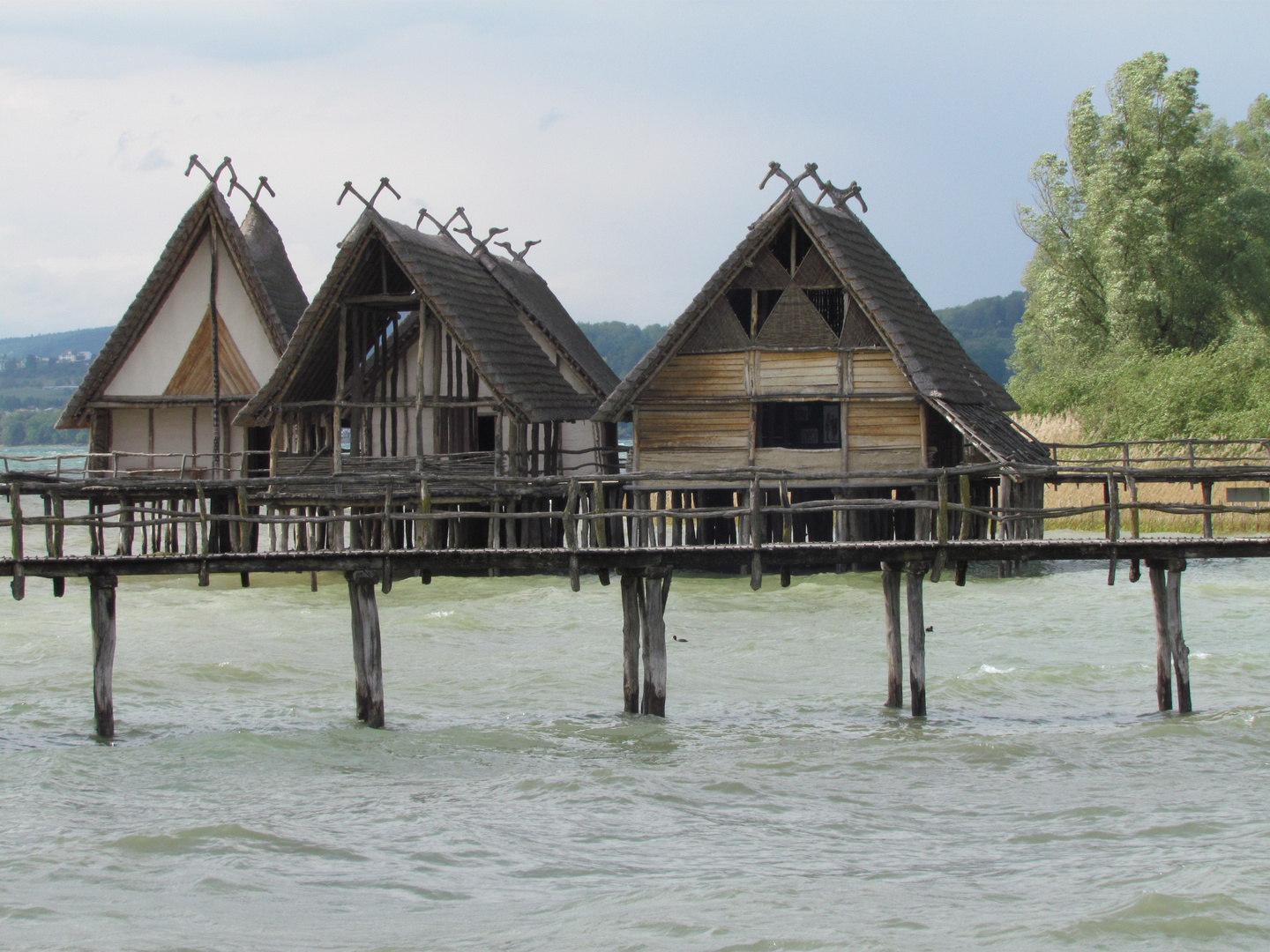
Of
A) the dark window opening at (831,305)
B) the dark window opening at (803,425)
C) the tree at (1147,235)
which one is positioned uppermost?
the tree at (1147,235)

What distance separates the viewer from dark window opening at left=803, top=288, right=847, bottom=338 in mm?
24234

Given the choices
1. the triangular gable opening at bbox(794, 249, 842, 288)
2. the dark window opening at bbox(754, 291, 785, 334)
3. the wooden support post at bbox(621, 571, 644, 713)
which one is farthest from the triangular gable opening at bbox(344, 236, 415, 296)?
the wooden support post at bbox(621, 571, 644, 713)

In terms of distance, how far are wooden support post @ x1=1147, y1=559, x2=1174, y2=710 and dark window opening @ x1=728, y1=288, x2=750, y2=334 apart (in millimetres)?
11297

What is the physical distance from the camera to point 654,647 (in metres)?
13.9

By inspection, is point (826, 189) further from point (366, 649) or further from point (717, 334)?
point (366, 649)

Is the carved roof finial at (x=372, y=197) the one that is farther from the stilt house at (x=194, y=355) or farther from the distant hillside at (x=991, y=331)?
the distant hillside at (x=991, y=331)

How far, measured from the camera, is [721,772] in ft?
39.5

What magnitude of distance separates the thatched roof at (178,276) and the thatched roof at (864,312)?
7304mm

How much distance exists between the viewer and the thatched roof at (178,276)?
89.1ft

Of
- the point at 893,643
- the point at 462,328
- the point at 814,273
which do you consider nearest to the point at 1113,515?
the point at 893,643

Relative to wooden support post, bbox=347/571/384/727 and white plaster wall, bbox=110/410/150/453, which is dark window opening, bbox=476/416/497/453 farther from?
wooden support post, bbox=347/571/384/727

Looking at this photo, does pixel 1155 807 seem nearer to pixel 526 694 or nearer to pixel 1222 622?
pixel 526 694

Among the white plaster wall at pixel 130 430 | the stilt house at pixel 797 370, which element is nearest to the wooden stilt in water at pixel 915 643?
the stilt house at pixel 797 370

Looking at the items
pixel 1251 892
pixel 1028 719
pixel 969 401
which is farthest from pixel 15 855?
pixel 969 401
